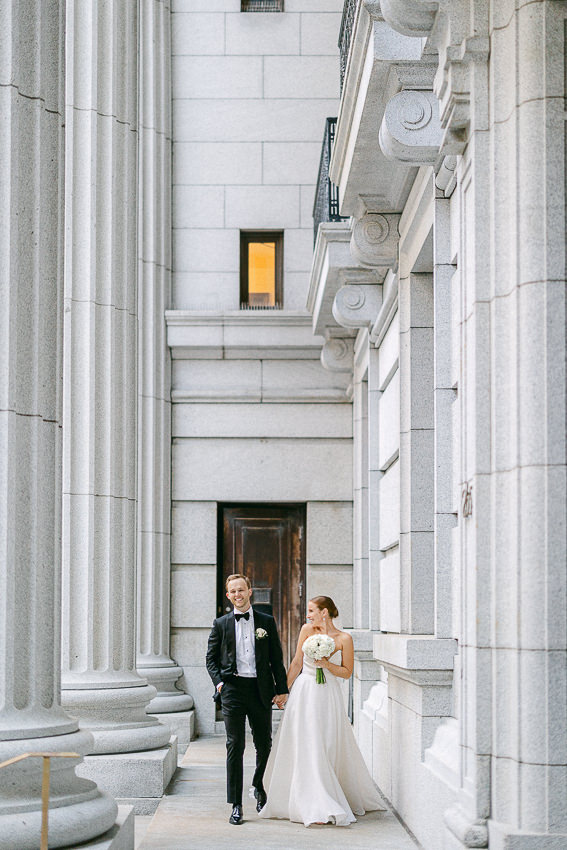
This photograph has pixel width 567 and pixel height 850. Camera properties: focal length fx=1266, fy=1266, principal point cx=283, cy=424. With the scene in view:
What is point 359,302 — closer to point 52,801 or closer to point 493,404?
point 493,404

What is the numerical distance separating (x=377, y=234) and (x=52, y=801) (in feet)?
23.1

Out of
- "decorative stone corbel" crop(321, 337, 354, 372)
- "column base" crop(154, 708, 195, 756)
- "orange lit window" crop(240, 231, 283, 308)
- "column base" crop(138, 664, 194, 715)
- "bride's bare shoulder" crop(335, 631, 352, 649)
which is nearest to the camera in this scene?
"bride's bare shoulder" crop(335, 631, 352, 649)

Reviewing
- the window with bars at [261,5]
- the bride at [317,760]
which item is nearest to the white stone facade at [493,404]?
the bride at [317,760]

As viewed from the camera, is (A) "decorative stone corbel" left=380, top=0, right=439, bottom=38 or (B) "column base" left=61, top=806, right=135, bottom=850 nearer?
(B) "column base" left=61, top=806, right=135, bottom=850

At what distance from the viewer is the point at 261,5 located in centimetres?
1917

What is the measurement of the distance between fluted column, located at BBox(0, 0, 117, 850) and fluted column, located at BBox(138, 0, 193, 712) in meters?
10.2

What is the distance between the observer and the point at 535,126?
21.6 ft

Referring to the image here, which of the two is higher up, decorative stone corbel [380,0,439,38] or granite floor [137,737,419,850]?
decorative stone corbel [380,0,439,38]

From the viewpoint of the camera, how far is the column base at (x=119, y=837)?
6.58m

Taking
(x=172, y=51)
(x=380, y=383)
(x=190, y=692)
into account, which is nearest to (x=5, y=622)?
(x=380, y=383)

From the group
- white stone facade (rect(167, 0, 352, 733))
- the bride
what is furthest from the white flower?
white stone facade (rect(167, 0, 352, 733))

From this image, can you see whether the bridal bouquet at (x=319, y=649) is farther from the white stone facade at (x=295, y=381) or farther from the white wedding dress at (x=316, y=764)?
the white stone facade at (x=295, y=381)

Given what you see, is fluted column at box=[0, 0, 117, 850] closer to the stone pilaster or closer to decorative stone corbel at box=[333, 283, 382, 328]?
the stone pilaster

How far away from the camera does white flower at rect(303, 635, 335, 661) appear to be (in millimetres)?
11141
